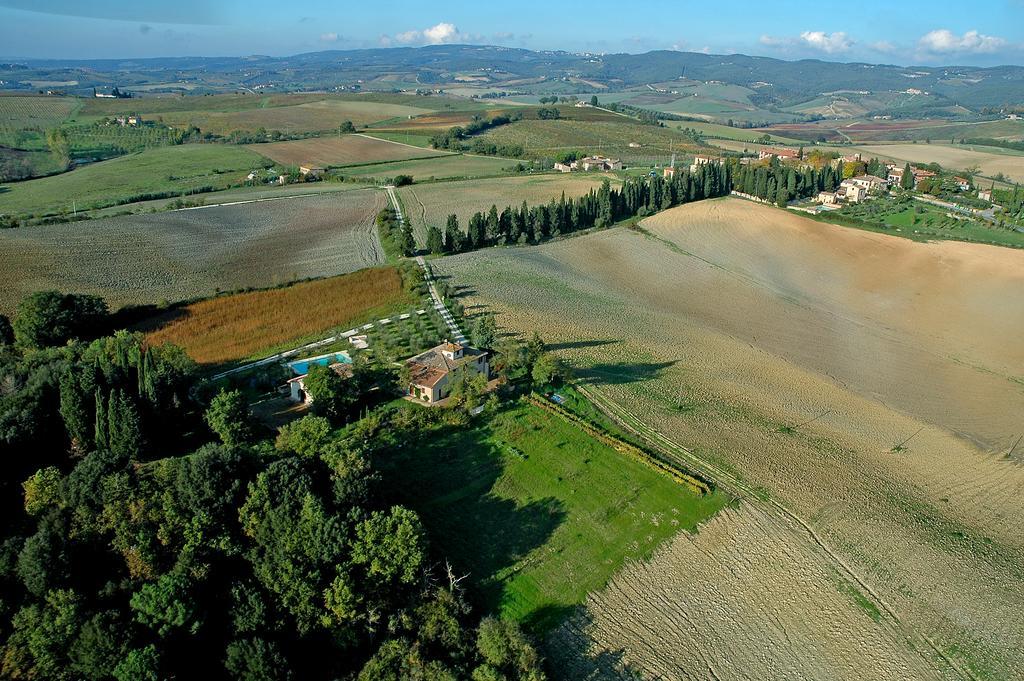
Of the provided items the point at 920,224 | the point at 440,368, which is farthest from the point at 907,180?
the point at 440,368

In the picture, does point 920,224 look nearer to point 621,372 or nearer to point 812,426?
point 812,426

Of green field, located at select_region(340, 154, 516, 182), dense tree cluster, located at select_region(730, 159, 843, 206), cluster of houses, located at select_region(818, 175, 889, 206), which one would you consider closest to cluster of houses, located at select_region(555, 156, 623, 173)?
green field, located at select_region(340, 154, 516, 182)

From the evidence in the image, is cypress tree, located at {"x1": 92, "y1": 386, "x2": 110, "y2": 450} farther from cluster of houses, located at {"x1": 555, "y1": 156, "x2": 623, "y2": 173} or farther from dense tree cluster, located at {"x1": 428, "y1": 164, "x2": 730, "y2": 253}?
cluster of houses, located at {"x1": 555, "y1": 156, "x2": 623, "y2": 173}

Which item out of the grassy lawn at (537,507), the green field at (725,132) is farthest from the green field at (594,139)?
the grassy lawn at (537,507)

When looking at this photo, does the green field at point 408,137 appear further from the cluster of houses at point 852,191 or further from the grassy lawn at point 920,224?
the grassy lawn at point 920,224

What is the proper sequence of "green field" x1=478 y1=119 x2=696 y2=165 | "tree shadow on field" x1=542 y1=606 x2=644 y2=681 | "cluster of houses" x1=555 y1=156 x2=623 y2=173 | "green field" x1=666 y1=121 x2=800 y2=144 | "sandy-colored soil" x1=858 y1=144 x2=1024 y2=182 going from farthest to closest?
"green field" x1=666 y1=121 x2=800 y2=144 < "sandy-colored soil" x1=858 y1=144 x2=1024 y2=182 < "green field" x1=478 y1=119 x2=696 y2=165 < "cluster of houses" x1=555 y1=156 x2=623 y2=173 < "tree shadow on field" x1=542 y1=606 x2=644 y2=681

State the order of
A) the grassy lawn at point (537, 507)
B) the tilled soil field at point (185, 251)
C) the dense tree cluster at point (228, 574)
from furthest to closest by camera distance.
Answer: the tilled soil field at point (185, 251)
the grassy lawn at point (537, 507)
the dense tree cluster at point (228, 574)
